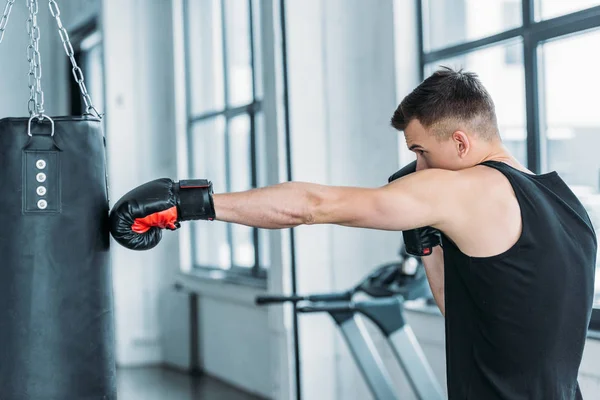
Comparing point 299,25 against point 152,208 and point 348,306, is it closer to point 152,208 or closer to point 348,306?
point 348,306

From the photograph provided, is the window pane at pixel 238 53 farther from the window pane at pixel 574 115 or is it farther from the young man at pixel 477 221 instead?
the young man at pixel 477 221

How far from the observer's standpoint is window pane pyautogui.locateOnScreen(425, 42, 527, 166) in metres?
3.85

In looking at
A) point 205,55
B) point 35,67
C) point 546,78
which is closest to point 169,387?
point 205,55

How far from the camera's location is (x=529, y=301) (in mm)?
1840

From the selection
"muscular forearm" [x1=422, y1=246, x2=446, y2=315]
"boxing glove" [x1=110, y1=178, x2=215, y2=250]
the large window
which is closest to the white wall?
the large window

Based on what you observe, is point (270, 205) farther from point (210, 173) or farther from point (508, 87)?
point (210, 173)

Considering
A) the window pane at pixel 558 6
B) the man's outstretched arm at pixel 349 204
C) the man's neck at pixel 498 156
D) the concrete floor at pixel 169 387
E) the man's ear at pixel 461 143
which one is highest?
the window pane at pixel 558 6

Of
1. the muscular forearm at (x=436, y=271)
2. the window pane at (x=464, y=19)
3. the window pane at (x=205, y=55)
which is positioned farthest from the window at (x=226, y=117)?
the muscular forearm at (x=436, y=271)

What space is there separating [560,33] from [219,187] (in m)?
3.60

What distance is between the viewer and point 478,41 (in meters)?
4.05

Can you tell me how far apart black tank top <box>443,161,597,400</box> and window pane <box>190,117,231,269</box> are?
464 cm

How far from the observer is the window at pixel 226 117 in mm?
5902

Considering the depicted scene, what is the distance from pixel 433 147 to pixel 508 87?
7.03 feet

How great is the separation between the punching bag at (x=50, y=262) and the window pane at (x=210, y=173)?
4.45 metres
